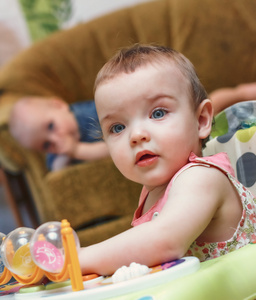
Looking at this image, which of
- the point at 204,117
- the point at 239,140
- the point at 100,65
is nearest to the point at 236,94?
the point at 100,65

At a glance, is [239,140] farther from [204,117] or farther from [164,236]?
[164,236]

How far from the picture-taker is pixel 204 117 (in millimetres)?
723

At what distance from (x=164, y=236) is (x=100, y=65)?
1.79m

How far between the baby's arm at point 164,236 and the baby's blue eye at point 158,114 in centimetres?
10

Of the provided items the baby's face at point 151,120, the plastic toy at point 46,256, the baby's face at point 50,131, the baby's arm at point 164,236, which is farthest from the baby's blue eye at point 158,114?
the baby's face at point 50,131

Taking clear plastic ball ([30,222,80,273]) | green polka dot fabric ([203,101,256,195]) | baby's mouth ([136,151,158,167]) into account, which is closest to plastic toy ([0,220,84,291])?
clear plastic ball ([30,222,80,273])

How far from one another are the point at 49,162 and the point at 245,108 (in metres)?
1.48

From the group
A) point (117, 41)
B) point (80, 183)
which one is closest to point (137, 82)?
point (80, 183)

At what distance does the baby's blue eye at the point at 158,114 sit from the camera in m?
0.64

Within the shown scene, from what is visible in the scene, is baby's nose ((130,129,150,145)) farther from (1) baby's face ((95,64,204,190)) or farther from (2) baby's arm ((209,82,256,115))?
(2) baby's arm ((209,82,256,115))

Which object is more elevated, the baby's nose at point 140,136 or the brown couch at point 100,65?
the brown couch at point 100,65

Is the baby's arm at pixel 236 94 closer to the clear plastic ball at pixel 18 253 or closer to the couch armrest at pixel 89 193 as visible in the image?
the couch armrest at pixel 89 193

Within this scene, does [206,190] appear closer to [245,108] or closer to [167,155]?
[167,155]

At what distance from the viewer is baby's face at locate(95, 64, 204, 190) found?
0.63 meters
